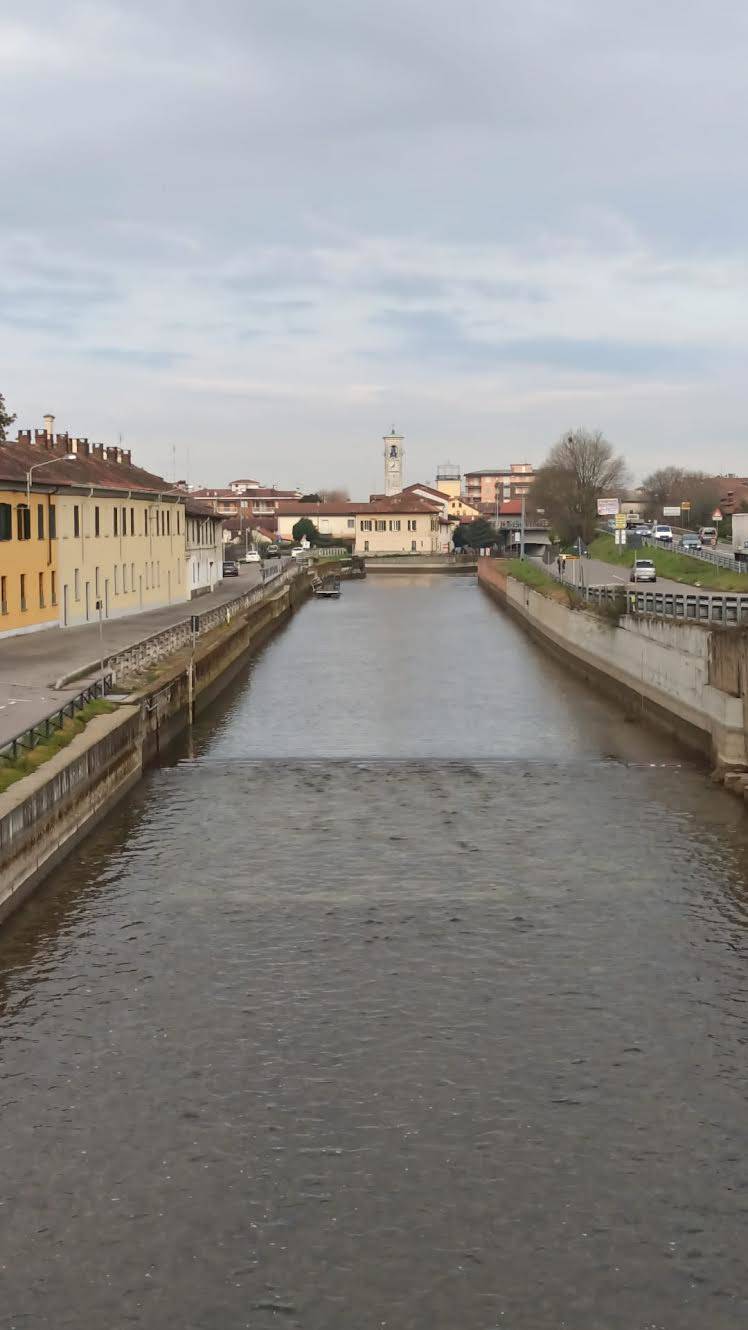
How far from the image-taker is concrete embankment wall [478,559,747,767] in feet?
121

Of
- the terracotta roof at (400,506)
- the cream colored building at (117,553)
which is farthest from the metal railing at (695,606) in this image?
the terracotta roof at (400,506)

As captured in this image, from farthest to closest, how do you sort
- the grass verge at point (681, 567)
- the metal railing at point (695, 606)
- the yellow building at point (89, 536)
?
the grass verge at point (681, 567)
the yellow building at point (89, 536)
the metal railing at point (695, 606)

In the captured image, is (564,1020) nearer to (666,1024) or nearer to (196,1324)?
(666,1024)

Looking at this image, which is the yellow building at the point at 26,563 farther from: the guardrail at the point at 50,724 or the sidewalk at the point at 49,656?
the guardrail at the point at 50,724

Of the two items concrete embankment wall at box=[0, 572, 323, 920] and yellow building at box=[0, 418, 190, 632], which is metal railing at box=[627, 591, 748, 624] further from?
yellow building at box=[0, 418, 190, 632]

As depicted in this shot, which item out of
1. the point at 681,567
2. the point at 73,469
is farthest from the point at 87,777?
the point at 681,567

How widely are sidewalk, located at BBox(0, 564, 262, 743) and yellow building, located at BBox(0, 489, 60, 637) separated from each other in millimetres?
740

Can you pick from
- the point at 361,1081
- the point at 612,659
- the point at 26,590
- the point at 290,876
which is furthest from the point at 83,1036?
the point at 612,659

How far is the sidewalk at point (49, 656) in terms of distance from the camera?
32.2 metres

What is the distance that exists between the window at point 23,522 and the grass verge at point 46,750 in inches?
756

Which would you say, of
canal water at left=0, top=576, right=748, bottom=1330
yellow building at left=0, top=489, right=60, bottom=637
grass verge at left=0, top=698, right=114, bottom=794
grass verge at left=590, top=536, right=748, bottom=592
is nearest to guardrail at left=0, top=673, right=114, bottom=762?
grass verge at left=0, top=698, right=114, bottom=794

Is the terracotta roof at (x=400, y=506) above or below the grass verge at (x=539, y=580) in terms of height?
above

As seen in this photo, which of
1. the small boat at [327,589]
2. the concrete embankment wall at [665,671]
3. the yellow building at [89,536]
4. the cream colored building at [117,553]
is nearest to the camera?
the concrete embankment wall at [665,671]

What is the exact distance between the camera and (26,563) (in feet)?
172
